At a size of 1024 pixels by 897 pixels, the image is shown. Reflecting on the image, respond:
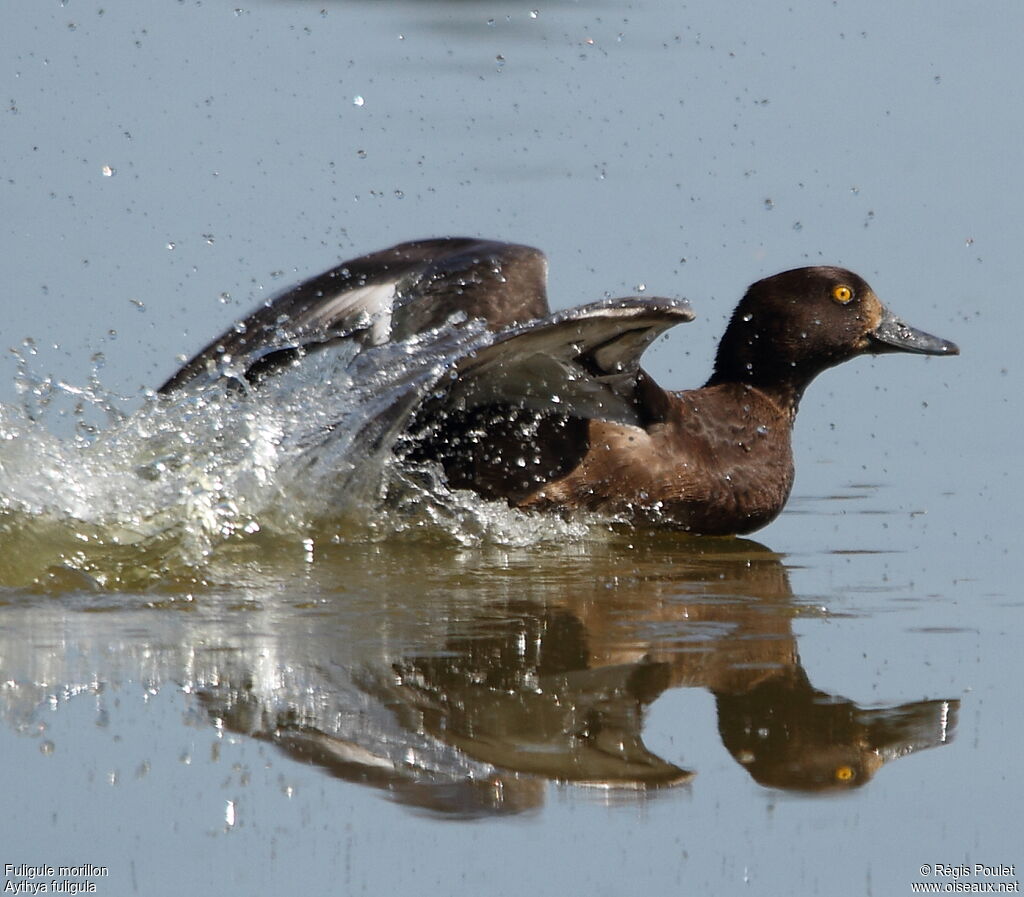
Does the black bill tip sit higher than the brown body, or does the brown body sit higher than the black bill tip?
the black bill tip

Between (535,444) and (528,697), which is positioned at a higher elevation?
(535,444)

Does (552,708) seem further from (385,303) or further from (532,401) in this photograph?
(385,303)

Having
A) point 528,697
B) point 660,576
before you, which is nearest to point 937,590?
point 660,576

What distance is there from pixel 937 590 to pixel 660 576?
83 cm

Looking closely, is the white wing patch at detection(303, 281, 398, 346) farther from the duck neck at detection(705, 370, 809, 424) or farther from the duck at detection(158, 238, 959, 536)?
the duck neck at detection(705, 370, 809, 424)

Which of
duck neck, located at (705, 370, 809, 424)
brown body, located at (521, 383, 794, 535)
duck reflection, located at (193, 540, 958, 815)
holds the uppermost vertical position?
duck neck, located at (705, 370, 809, 424)

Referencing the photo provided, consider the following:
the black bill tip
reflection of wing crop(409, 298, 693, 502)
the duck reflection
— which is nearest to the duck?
reflection of wing crop(409, 298, 693, 502)

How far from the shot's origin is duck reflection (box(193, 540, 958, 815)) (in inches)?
130

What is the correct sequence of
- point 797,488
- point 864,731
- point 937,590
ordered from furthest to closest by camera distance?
point 797,488 → point 937,590 → point 864,731

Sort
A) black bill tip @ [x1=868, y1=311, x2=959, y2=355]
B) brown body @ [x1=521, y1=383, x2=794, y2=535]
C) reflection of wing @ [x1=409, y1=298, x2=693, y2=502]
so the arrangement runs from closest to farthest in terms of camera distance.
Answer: reflection of wing @ [x1=409, y1=298, x2=693, y2=502], brown body @ [x1=521, y1=383, x2=794, y2=535], black bill tip @ [x1=868, y1=311, x2=959, y2=355]

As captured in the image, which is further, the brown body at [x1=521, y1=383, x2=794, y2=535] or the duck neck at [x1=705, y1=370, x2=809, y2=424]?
the duck neck at [x1=705, y1=370, x2=809, y2=424]

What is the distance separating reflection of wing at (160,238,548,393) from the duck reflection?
1.68 metres

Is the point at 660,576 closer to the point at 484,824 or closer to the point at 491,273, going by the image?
the point at 491,273

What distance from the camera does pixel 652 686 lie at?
3863 mm
